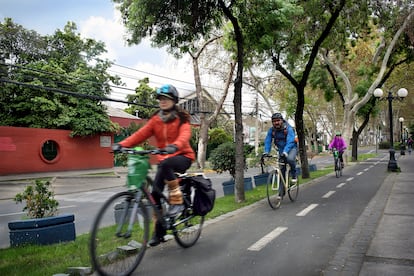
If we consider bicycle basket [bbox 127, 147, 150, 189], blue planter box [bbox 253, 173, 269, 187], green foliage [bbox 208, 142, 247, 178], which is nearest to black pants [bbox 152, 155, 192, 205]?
bicycle basket [bbox 127, 147, 150, 189]

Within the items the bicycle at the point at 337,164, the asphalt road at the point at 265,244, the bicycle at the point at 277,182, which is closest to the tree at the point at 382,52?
the bicycle at the point at 337,164

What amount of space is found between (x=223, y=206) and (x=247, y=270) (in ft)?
14.4

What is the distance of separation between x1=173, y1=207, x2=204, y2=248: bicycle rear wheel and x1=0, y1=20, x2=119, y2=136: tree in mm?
19918

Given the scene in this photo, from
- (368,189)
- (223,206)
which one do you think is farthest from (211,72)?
(223,206)

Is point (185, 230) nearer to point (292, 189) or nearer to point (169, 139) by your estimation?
point (169, 139)

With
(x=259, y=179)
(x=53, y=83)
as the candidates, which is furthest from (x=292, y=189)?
(x=53, y=83)

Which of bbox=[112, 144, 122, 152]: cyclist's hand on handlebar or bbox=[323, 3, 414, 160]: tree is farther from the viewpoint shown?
bbox=[323, 3, 414, 160]: tree

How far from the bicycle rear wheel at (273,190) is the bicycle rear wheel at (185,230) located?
302 cm

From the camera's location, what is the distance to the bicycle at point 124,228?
3.69 meters

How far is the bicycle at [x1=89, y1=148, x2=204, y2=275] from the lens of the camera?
145 inches

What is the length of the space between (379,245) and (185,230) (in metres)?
2.46

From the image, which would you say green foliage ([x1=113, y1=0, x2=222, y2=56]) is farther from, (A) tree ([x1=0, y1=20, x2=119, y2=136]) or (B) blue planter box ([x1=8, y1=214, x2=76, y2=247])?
(A) tree ([x1=0, y1=20, x2=119, y2=136])

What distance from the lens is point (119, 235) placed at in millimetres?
3990

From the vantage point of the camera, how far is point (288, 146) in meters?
8.09
